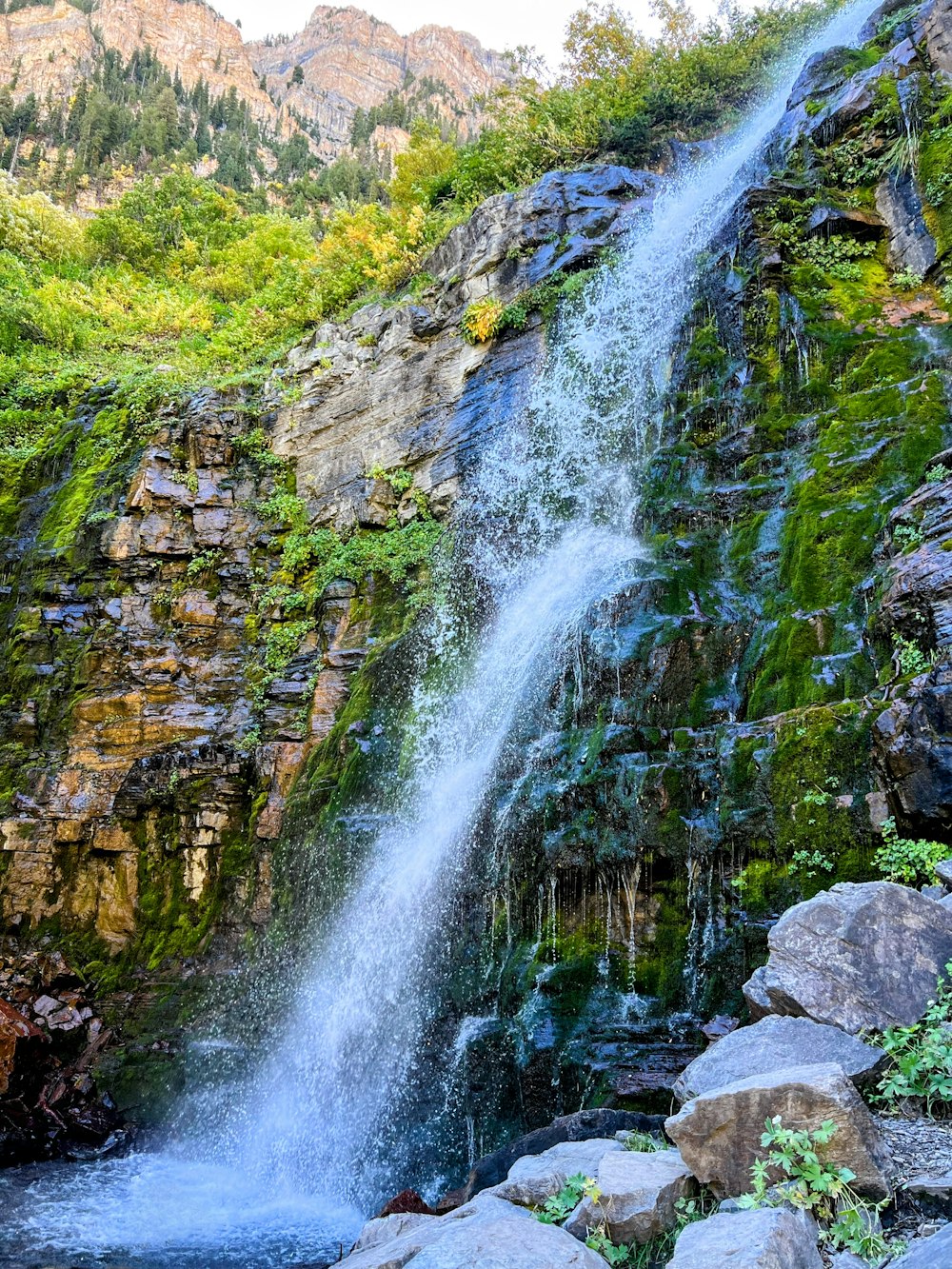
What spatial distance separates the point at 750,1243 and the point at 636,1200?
0.90 metres

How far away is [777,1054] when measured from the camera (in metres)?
3.71

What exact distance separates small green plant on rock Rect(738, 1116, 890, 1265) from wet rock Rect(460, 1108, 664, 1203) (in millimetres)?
A: 1871

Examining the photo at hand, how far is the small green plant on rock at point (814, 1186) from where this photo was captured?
2756 mm

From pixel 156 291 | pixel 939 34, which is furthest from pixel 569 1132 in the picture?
pixel 156 291

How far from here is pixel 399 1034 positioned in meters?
7.86

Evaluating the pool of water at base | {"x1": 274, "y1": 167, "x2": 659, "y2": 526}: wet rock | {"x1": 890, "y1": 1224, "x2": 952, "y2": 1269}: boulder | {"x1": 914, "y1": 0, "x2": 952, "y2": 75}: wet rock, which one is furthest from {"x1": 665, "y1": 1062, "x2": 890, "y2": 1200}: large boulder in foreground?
{"x1": 914, "y1": 0, "x2": 952, "y2": 75}: wet rock

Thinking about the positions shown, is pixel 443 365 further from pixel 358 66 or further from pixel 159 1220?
pixel 358 66

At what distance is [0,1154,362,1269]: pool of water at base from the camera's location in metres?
6.30

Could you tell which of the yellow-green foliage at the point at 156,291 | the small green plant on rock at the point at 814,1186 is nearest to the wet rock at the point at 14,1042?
the yellow-green foliage at the point at 156,291

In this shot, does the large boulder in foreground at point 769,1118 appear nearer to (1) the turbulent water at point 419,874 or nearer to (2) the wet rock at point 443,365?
(1) the turbulent water at point 419,874

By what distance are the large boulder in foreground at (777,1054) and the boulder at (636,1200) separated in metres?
0.44

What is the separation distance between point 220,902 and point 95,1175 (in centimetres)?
374

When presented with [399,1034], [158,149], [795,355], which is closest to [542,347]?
[795,355]

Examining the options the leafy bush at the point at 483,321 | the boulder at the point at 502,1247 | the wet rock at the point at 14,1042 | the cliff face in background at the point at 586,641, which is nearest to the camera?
the boulder at the point at 502,1247
